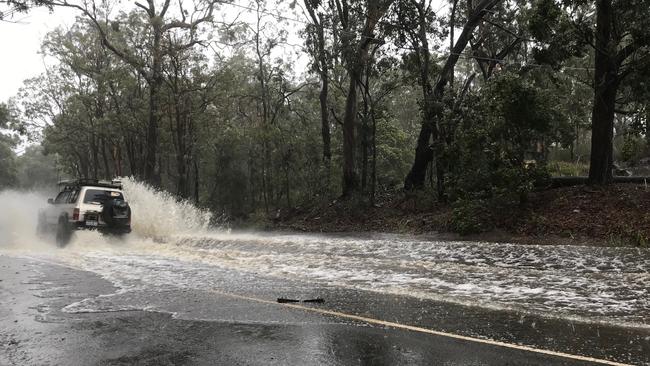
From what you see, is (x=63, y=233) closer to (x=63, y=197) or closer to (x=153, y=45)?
(x=63, y=197)

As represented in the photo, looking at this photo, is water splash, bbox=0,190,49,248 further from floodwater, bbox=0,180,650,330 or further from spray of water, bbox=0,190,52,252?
floodwater, bbox=0,180,650,330

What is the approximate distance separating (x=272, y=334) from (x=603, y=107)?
1498 centimetres

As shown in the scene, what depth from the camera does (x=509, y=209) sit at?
16.8 metres

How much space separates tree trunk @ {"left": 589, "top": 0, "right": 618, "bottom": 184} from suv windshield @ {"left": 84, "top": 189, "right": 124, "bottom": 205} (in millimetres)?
15707

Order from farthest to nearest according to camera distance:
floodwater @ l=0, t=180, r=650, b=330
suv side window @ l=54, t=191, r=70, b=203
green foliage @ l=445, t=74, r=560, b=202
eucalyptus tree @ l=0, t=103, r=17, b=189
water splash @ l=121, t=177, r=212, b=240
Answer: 1. eucalyptus tree @ l=0, t=103, r=17, b=189
2. water splash @ l=121, t=177, r=212, b=240
3. suv side window @ l=54, t=191, r=70, b=203
4. green foliage @ l=445, t=74, r=560, b=202
5. floodwater @ l=0, t=180, r=650, b=330

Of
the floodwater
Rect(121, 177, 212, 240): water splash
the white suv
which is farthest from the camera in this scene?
Rect(121, 177, 212, 240): water splash

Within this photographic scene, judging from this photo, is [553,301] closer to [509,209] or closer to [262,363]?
[262,363]

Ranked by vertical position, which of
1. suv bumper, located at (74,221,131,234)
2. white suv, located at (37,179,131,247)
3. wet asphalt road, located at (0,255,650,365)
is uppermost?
white suv, located at (37,179,131,247)

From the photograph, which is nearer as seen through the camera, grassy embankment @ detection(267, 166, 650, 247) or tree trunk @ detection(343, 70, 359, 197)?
grassy embankment @ detection(267, 166, 650, 247)

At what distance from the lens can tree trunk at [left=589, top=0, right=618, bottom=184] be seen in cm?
1625

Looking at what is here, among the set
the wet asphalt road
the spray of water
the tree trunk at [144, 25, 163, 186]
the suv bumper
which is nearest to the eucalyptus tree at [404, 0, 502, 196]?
the suv bumper

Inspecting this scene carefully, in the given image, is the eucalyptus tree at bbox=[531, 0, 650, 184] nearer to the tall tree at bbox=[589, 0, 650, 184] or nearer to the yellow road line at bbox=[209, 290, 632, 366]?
the tall tree at bbox=[589, 0, 650, 184]

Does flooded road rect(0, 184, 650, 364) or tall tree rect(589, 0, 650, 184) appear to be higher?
tall tree rect(589, 0, 650, 184)

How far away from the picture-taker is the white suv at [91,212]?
16.0 metres
